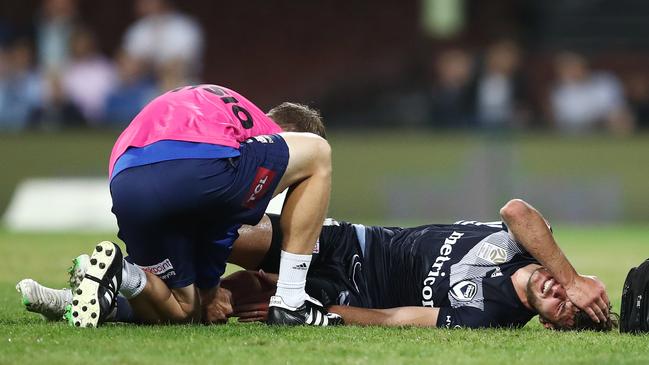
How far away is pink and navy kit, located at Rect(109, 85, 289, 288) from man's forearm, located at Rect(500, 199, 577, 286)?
133 centimetres

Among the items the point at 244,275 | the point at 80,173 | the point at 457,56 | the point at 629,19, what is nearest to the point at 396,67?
the point at 457,56

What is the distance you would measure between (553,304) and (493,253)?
1.72 ft

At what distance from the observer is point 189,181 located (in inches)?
259

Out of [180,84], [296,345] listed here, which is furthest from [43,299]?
[180,84]

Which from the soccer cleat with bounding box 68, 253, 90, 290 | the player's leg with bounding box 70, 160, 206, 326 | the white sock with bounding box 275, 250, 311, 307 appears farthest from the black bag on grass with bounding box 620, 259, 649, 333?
the soccer cleat with bounding box 68, 253, 90, 290

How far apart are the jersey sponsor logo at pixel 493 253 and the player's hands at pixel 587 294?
50 centimetres

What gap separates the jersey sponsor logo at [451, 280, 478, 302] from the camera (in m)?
7.07

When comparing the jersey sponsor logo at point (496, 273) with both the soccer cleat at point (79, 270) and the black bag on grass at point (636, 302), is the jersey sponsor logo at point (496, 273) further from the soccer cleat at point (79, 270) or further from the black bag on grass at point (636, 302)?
the soccer cleat at point (79, 270)

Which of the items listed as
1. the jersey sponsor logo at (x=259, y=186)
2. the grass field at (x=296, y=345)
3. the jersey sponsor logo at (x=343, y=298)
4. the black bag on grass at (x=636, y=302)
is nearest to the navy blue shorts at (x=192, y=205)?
the jersey sponsor logo at (x=259, y=186)

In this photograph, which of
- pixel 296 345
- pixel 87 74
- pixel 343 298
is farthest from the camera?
pixel 87 74

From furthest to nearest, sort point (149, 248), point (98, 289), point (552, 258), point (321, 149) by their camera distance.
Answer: point (321, 149) < point (552, 258) < point (149, 248) < point (98, 289)

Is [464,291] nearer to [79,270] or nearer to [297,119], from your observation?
[297,119]

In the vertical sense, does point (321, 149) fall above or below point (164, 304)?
above

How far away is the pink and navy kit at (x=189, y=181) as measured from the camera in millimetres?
6566
